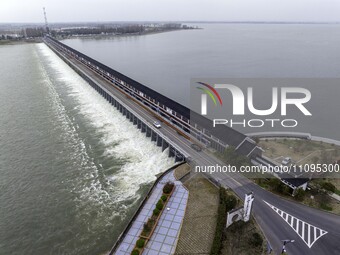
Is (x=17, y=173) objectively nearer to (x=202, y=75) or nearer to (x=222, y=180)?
(x=222, y=180)

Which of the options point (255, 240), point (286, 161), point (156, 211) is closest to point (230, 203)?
point (255, 240)

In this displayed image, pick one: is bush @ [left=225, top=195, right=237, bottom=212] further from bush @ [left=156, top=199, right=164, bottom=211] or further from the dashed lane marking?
bush @ [left=156, top=199, right=164, bottom=211]

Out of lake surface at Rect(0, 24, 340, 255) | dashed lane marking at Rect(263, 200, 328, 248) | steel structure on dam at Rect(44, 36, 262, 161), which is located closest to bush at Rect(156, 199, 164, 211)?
lake surface at Rect(0, 24, 340, 255)

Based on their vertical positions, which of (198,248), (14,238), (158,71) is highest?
(158,71)

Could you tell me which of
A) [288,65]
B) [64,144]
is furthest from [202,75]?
[64,144]

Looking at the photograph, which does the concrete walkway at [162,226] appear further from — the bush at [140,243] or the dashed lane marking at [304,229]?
the dashed lane marking at [304,229]
